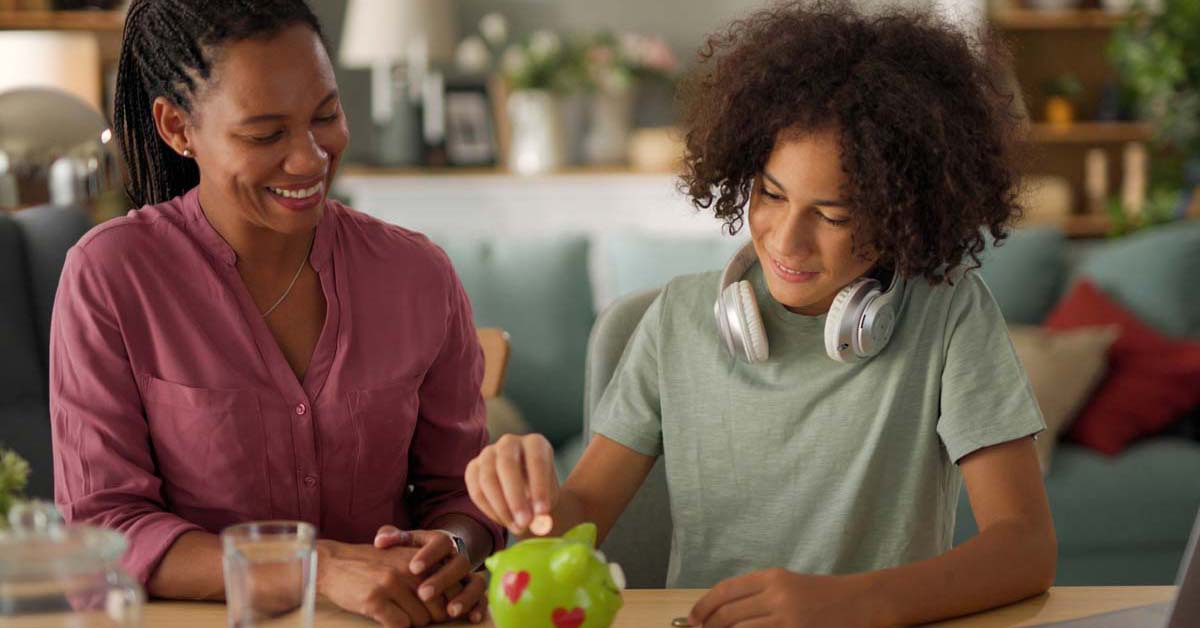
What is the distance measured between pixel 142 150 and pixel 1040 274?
9.26ft

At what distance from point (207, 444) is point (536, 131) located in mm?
4113

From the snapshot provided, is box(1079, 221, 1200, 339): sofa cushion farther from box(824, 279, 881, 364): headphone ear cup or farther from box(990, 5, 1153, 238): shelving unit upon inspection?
box(824, 279, 881, 364): headphone ear cup

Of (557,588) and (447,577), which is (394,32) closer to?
(447,577)

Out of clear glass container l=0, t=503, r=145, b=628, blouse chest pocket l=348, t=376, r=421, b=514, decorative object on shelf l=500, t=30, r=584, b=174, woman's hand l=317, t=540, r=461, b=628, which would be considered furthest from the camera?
decorative object on shelf l=500, t=30, r=584, b=174

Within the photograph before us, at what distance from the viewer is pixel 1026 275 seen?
3.76m

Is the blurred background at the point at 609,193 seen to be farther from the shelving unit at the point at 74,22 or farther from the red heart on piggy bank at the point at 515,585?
the red heart on piggy bank at the point at 515,585

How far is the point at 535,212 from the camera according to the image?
17.7 ft

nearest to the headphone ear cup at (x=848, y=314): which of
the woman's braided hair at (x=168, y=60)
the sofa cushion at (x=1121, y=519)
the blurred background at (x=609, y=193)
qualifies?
the woman's braided hair at (x=168, y=60)

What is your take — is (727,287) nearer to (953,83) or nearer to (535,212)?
(953,83)

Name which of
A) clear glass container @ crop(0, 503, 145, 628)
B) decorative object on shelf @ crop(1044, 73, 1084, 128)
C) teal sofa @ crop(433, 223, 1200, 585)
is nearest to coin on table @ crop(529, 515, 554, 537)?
clear glass container @ crop(0, 503, 145, 628)

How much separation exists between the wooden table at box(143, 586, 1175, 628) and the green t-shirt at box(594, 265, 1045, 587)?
0.19 meters

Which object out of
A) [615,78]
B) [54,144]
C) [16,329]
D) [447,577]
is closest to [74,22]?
[615,78]

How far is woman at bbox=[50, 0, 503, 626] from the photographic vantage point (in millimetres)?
1295

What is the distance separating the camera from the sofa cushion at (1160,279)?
3639 millimetres
